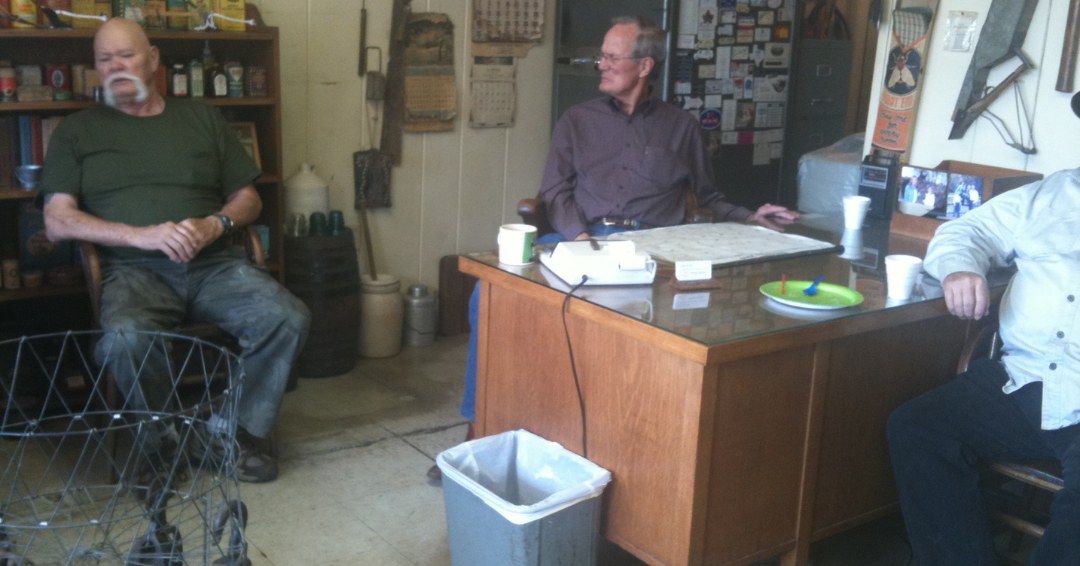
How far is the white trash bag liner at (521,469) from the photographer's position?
2.06 meters

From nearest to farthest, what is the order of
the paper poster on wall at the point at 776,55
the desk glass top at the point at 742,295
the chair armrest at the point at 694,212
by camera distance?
the desk glass top at the point at 742,295, the chair armrest at the point at 694,212, the paper poster on wall at the point at 776,55

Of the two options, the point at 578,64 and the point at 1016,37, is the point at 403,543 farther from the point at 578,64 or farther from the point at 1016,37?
the point at 578,64

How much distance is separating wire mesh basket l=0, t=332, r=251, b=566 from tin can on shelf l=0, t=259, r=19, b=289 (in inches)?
8.9

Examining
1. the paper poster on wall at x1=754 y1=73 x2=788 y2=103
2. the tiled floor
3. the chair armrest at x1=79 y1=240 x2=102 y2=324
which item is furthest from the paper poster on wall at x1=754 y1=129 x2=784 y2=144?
the chair armrest at x1=79 y1=240 x2=102 y2=324

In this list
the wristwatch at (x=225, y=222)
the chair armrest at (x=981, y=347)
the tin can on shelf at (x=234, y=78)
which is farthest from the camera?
the tin can on shelf at (x=234, y=78)

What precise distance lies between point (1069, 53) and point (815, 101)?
2.61 m

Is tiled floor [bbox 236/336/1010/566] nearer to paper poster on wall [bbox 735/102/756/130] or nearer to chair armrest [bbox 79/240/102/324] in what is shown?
chair armrest [bbox 79/240/102/324]

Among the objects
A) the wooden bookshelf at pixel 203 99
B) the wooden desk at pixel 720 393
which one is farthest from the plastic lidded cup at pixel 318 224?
the wooden desk at pixel 720 393

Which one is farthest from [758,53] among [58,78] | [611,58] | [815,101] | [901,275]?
[58,78]

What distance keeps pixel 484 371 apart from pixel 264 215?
1562mm

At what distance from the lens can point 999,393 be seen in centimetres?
225

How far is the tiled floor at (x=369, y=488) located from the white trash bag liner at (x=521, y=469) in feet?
1.09

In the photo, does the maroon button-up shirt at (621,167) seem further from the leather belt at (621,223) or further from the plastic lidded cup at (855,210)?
the plastic lidded cup at (855,210)

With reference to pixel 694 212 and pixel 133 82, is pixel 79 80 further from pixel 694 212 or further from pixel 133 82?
pixel 694 212
